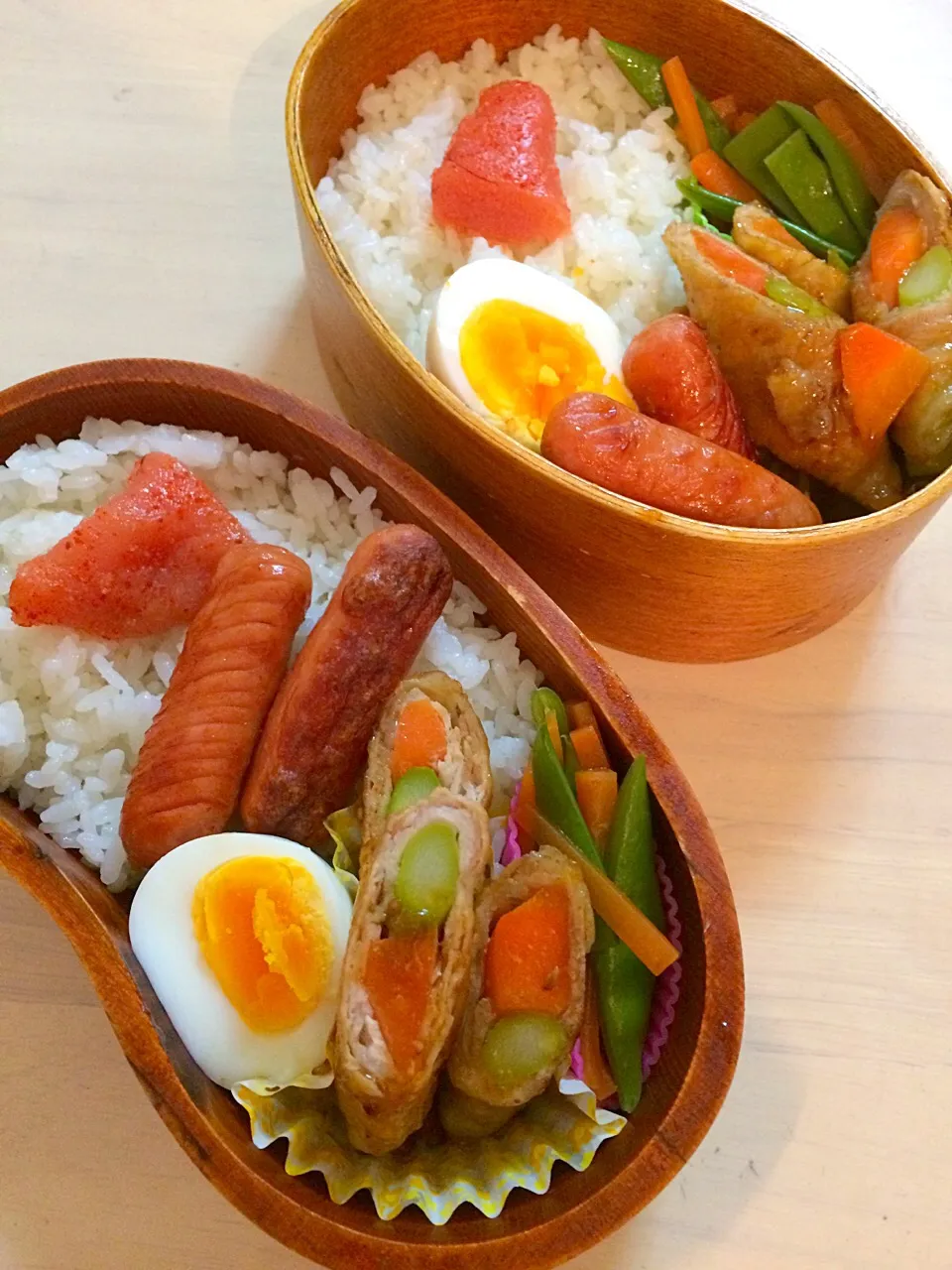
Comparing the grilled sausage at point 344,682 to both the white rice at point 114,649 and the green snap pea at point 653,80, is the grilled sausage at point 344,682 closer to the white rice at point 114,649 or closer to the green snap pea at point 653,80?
the white rice at point 114,649

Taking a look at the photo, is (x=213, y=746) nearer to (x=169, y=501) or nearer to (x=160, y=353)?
(x=169, y=501)

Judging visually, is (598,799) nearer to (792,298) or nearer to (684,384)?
(684,384)

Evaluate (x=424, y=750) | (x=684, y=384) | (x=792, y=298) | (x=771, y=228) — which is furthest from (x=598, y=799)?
(x=771, y=228)

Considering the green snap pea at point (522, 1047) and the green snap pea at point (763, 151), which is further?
the green snap pea at point (763, 151)

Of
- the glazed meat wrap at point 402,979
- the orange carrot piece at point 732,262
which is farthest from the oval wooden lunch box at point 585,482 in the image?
the glazed meat wrap at point 402,979

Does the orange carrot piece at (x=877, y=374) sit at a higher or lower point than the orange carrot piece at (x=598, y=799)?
higher

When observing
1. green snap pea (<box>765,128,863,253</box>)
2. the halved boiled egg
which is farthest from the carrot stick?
green snap pea (<box>765,128,863,253</box>)

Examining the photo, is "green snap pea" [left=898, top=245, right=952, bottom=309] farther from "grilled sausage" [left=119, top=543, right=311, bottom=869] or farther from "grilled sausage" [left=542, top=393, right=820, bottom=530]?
"grilled sausage" [left=119, top=543, right=311, bottom=869]

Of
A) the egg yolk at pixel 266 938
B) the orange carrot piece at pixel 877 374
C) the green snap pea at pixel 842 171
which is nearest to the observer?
the egg yolk at pixel 266 938
